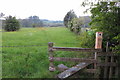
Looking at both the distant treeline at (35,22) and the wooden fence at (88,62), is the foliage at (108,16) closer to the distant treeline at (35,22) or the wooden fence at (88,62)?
the wooden fence at (88,62)

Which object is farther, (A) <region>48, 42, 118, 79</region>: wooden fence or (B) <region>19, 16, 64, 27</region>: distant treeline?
(B) <region>19, 16, 64, 27</region>: distant treeline

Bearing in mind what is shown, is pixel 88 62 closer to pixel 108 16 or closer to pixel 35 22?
pixel 108 16

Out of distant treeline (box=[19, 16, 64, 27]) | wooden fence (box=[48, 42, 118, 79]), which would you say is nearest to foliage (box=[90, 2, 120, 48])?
wooden fence (box=[48, 42, 118, 79])

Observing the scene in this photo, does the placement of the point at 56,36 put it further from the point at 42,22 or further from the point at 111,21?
the point at 111,21

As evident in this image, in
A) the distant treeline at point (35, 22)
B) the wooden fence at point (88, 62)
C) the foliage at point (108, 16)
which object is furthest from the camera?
the distant treeline at point (35, 22)

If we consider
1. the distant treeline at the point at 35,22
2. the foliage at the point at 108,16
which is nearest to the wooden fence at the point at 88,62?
the foliage at the point at 108,16

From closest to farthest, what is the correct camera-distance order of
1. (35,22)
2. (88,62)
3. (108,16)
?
(108,16), (88,62), (35,22)

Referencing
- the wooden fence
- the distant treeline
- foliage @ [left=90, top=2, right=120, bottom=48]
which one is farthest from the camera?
the distant treeline

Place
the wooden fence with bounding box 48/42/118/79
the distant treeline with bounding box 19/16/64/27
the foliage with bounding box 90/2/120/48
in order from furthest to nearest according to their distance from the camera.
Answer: the distant treeline with bounding box 19/16/64/27 → the wooden fence with bounding box 48/42/118/79 → the foliage with bounding box 90/2/120/48

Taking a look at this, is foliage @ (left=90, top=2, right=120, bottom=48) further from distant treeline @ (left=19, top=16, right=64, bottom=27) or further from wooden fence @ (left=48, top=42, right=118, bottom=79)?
distant treeline @ (left=19, top=16, right=64, bottom=27)

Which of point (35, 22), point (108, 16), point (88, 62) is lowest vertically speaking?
point (88, 62)

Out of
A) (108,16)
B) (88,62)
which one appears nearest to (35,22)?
(88,62)

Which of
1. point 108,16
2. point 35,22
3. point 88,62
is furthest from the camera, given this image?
point 35,22

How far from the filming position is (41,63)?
13.7 feet
